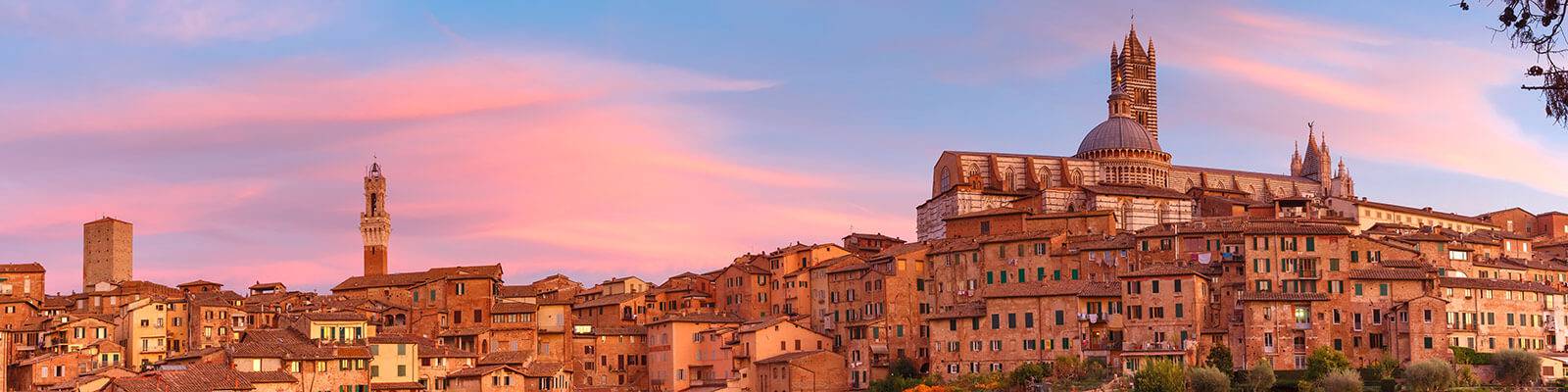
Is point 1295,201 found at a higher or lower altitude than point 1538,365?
higher

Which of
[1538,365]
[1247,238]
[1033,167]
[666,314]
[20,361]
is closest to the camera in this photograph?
[1538,365]

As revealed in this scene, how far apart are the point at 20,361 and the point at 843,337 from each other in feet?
110

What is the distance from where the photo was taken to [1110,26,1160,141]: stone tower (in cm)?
12519

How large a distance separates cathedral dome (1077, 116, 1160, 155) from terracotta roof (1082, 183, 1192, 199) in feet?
14.1

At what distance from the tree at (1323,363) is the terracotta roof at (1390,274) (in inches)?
179

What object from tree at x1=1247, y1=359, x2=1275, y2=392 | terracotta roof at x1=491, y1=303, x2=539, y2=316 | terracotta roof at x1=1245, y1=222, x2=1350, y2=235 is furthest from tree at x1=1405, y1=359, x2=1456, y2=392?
terracotta roof at x1=491, y1=303, x2=539, y2=316

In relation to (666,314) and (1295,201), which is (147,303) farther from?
(1295,201)

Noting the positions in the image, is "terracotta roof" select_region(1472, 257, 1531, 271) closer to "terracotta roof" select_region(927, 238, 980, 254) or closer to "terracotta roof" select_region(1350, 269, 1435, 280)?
"terracotta roof" select_region(1350, 269, 1435, 280)

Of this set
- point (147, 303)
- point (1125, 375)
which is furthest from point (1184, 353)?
point (147, 303)

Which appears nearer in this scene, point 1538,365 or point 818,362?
point 1538,365

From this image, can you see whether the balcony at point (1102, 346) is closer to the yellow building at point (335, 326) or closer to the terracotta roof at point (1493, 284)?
the terracotta roof at point (1493, 284)

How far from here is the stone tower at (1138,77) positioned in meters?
125

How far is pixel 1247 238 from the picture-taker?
232 ft

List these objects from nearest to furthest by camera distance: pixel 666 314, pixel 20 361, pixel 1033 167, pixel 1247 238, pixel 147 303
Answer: pixel 1247 238, pixel 20 361, pixel 147 303, pixel 666 314, pixel 1033 167
